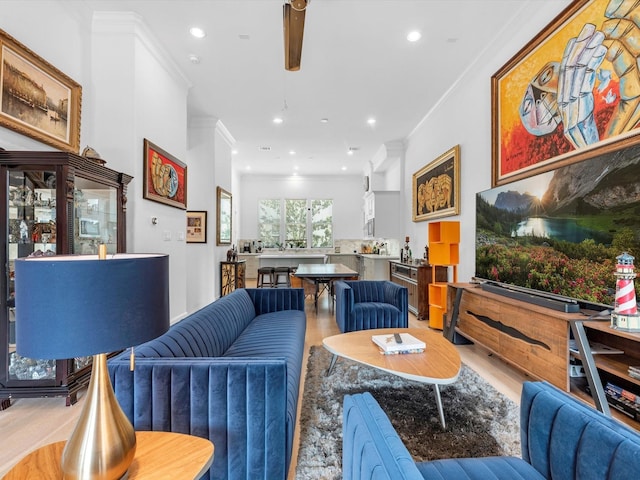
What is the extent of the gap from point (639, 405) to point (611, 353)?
33 centimetres

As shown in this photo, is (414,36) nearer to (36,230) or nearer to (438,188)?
(438,188)

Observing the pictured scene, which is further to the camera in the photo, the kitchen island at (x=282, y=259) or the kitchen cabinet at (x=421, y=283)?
the kitchen island at (x=282, y=259)

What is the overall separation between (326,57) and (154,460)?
409 centimetres

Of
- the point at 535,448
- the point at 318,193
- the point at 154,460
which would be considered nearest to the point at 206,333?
the point at 154,460

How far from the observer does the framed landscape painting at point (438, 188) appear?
4.46m

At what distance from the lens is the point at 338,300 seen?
3971 millimetres

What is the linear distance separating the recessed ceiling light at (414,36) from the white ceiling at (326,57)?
0.17 feet

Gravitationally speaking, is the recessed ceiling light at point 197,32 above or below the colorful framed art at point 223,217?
above

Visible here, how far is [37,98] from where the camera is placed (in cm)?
258

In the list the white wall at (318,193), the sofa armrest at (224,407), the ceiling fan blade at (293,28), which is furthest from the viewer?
the white wall at (318,193)

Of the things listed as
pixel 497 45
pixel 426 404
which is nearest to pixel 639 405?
pixel 426 404

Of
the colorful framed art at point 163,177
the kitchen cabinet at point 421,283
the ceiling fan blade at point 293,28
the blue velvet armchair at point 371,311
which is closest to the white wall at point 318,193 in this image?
the kitchen cabinet at point 421,283

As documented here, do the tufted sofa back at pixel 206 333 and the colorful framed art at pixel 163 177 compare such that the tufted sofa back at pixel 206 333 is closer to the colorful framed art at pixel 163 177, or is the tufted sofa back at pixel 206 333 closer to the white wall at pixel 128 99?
the white wall at pixel 128 99

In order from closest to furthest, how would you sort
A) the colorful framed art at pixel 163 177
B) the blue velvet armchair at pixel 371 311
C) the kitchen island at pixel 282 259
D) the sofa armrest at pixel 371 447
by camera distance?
the sofa armrest at pixel 371 447 → the colorful framed art at pixel 163 177 → the blue velvet armchair at pixel 371 311 → the kitchen island at pixel 282 259
